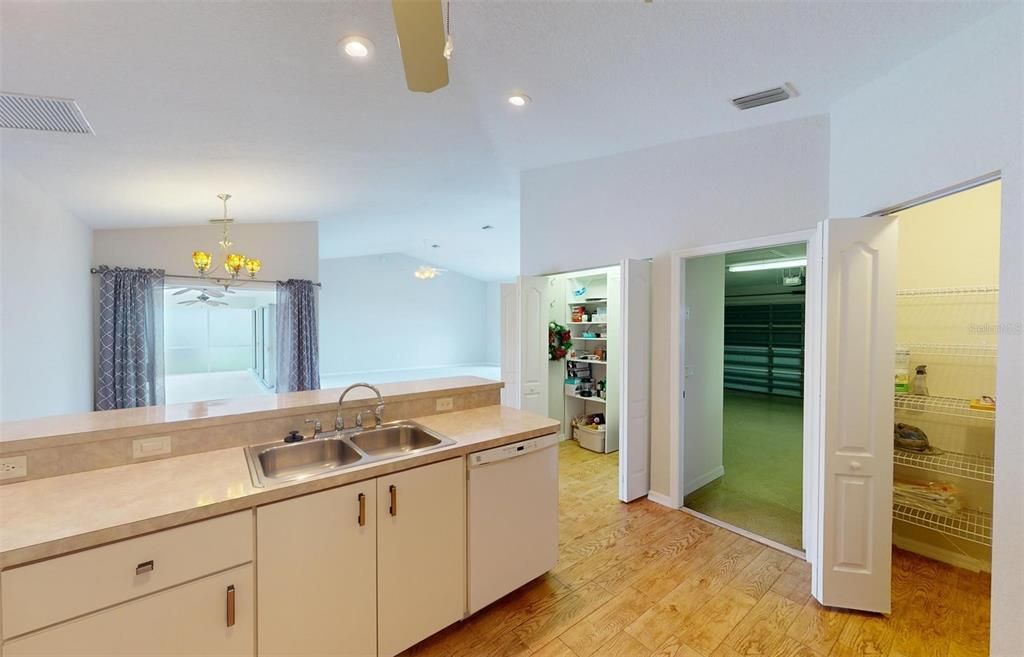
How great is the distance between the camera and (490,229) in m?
7.43

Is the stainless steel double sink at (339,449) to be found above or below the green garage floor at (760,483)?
above

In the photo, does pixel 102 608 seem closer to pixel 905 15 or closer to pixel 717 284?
pixel 905 15

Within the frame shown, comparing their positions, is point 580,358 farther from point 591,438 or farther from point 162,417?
point 162,417

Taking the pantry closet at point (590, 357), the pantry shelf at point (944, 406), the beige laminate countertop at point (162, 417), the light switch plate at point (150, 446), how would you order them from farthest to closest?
1. the pantry closet at point (590, 357)
2. the pantry shelf at point (944, 406)
3. the light switch plate at point (150, 446)
4. the beige laminate countertop at point (162, 417)

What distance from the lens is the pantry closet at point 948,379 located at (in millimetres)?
2350

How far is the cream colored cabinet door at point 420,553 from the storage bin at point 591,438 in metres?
2.97

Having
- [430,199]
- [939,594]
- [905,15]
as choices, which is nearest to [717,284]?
[905,15]

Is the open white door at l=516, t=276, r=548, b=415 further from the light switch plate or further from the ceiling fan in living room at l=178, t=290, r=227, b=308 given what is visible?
the ceiling fan in living room at l=178, t=290, r=227, b=308

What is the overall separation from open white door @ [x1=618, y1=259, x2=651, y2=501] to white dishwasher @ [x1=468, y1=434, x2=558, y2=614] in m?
1.24

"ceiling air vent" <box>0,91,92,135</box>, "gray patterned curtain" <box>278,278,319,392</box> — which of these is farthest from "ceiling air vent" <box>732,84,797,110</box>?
"gray patterned curtain" <box>278,278,319,392</box>

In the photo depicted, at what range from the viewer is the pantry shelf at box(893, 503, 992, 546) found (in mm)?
2305

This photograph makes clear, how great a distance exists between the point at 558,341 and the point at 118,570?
422 centimetres

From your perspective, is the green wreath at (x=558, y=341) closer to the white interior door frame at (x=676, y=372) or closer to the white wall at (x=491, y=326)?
the white interior door frame at (x=676, y=372)

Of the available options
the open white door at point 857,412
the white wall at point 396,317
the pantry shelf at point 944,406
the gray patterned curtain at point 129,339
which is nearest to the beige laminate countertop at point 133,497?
the open white door at point 857,412
